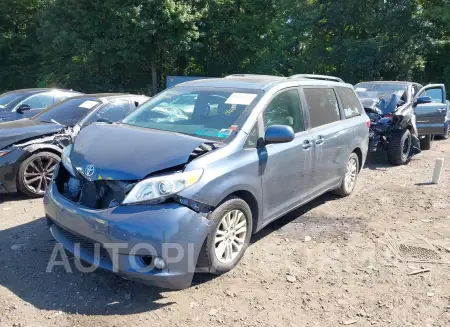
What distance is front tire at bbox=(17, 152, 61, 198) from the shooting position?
5586mm

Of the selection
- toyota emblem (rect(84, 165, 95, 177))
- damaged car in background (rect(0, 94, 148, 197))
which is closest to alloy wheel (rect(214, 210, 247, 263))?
toyota emblem (rect(84, 165, 95, 177))

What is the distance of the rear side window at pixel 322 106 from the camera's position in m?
4.84

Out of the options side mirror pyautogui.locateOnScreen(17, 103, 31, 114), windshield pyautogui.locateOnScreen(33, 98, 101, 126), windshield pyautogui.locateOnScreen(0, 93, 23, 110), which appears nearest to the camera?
windshield pyautogui.locateOnScreen(33, 98, 101, 126)

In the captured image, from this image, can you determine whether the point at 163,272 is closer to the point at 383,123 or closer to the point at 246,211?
the point at 246,211

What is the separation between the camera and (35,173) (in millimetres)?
5738

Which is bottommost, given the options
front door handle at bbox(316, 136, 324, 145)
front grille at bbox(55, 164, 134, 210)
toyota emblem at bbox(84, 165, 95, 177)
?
front grille at bbox(55, 164, 134, 210)

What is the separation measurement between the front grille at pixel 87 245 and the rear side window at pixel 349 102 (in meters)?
3.81

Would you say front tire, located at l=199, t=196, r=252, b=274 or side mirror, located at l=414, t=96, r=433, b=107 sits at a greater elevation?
side mirror, located at l=414, t=96, r=433, b=107

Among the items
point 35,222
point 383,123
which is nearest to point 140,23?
point 383,123

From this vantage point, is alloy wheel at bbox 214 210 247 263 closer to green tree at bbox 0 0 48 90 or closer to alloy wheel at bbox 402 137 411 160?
alloy wheel at bbox 402 137 411 160

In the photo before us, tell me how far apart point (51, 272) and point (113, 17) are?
2308cm

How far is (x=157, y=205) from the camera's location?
3.14m

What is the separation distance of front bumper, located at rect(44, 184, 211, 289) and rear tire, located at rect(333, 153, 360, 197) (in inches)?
128

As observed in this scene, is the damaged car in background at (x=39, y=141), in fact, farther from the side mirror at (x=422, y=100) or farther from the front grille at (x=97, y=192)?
the side mirror at (x=422, y=100)
